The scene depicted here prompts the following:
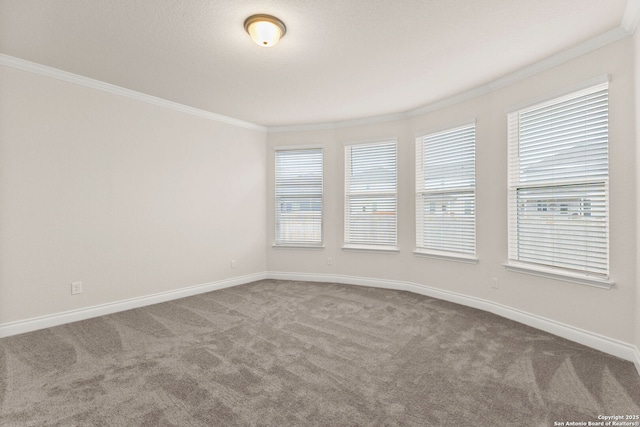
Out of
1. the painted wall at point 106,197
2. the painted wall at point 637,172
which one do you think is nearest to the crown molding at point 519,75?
the painted wall at point 637,172

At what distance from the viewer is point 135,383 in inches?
83.5

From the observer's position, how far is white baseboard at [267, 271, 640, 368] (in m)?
2.53

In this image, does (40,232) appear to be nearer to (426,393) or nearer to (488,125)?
(426,393)

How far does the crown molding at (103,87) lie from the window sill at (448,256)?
362 cm

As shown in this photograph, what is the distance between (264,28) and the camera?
93.4 inches

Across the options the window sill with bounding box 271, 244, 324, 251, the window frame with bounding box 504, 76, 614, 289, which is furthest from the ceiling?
the window sill with bounding box 271, 244, 324, 251

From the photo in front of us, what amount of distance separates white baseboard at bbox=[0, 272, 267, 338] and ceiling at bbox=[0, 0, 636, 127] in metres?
2.65

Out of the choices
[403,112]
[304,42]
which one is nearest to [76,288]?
[304,42]

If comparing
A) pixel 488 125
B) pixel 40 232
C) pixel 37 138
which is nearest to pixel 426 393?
pixel 488 125

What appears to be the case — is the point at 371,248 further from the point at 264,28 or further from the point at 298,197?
the point at 264,28

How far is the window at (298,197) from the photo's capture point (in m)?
5.29

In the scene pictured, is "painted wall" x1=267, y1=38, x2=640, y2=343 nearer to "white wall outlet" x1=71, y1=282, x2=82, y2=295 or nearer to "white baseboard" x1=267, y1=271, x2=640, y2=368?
"white baseboard" x1=267, y1=271, x2=640, y2=368

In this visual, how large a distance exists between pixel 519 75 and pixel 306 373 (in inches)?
146

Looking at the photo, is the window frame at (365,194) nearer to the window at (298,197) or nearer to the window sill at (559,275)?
the window at (298,197)
